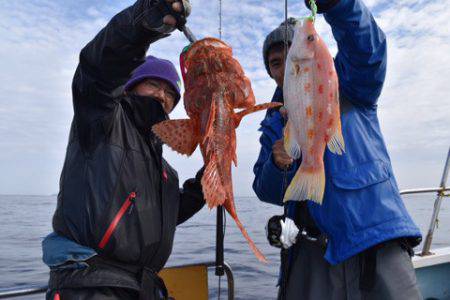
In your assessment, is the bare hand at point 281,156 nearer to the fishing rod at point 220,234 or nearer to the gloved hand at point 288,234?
the gloved hand at point 288,234

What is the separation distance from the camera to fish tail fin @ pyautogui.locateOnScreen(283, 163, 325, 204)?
2076 mm

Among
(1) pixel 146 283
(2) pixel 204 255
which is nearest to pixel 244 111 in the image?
(1) pixel 146 283

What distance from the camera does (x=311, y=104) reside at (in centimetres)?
213

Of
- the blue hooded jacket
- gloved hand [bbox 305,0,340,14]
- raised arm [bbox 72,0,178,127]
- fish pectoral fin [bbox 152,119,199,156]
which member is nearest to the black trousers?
fish pectoral fin [bbox 152,119,199,156]

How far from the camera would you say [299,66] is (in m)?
2.11

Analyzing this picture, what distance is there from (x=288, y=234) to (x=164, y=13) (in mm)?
1837

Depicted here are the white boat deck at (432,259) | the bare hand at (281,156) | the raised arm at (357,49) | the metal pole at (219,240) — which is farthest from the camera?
the white boat deck at (432,259)

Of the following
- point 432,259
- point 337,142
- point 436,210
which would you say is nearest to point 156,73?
point 337,142

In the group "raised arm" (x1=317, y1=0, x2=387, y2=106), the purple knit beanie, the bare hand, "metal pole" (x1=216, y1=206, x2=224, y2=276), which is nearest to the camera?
"raised arm" (x1=317, y1=0, x2=387, y2=106)

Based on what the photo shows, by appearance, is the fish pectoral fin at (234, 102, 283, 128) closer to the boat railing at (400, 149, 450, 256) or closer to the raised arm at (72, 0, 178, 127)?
the raised arm at (72, 0, 178, 127)

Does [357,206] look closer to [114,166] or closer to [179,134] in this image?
[179,134]

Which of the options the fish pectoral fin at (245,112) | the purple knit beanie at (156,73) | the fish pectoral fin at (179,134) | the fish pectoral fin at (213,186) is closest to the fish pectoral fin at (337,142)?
the fish pectoral fin at (245,112)

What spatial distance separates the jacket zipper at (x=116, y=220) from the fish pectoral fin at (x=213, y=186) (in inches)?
29.2

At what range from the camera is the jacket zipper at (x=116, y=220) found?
261 centimetres
